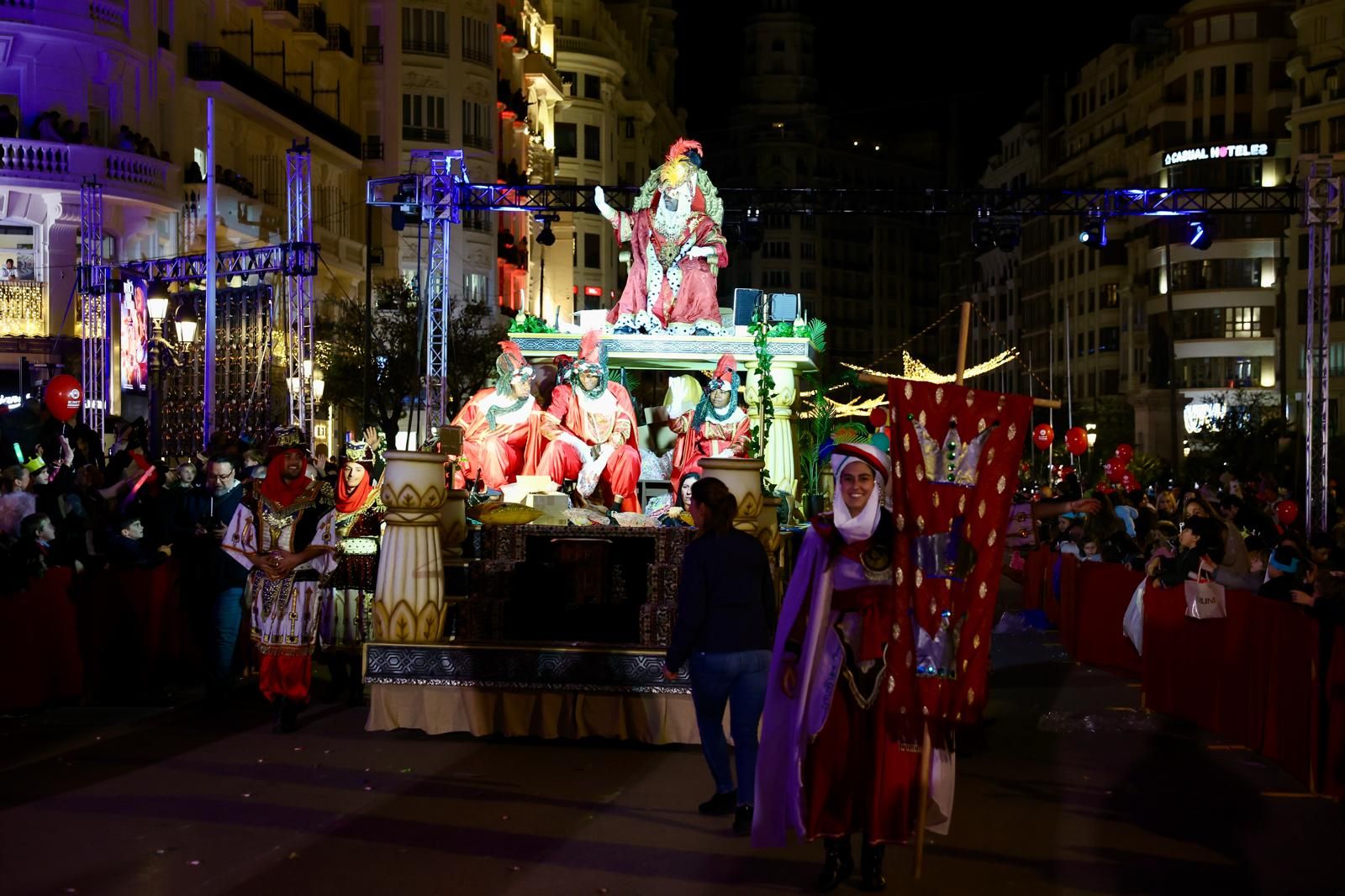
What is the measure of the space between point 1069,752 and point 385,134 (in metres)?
48.0

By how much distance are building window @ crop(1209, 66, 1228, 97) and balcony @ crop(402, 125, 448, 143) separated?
3876 centimetres

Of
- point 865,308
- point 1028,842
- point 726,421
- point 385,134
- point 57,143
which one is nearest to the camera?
point 1028,842

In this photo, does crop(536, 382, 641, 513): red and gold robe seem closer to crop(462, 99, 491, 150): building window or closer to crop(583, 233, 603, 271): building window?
crop(462, 99, 491, 150): building window

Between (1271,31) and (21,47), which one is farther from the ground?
(1271,31)

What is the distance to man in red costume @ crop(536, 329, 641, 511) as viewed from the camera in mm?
18422

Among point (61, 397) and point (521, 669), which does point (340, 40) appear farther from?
point (521, 669)

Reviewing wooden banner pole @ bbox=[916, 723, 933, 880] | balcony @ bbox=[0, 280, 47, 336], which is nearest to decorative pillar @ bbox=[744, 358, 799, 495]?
wooden banner pole @ bbox=[916, 723, 933, 880]

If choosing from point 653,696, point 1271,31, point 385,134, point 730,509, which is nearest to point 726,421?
point 653,696

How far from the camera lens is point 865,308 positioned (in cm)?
15825

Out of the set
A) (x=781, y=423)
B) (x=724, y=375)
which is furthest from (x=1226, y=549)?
(x=781, y=423)

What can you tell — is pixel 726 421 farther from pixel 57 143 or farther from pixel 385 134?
pixel 385 134

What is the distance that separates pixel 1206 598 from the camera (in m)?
13.6

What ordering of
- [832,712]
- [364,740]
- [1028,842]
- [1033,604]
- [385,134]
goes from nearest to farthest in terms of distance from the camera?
1. [832,712]
2. [1028,842]
3. [364,740]
4. [1033,604]
5. [385,134]

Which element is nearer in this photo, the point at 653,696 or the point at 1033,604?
the point at 653,696
